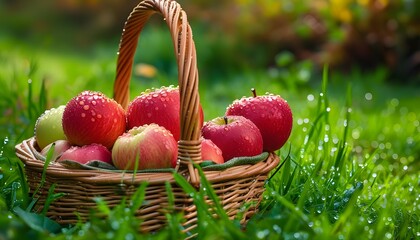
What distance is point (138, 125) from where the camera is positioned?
2.07 meters

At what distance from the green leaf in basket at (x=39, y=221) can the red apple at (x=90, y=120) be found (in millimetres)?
265

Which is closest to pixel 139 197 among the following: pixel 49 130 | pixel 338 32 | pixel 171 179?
pixel 171 179

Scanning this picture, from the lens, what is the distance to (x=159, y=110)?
2.03 m

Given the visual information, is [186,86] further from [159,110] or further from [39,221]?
[39,221]

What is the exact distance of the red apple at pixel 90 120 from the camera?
6.46 ft

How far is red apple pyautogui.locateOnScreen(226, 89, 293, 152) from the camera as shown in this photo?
2.15 m

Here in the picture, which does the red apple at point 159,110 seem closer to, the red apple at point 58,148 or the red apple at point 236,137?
the red apple at point 236,137

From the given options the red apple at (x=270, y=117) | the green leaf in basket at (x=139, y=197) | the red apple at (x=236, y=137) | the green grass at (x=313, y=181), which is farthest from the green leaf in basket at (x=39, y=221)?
the red apple at (x=270, y=117)

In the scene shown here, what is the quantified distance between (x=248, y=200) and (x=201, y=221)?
10.6 inches

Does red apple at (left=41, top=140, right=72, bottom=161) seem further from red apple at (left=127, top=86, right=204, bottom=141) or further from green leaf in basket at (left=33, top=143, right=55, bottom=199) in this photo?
red apple at (left=127, top=86, right=204, bottom=141)

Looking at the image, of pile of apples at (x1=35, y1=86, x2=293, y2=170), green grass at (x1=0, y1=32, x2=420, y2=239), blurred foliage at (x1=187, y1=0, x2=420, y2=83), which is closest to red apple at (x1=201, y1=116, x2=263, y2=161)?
pile of apples at (x1=35, y1=86, x2=293, y2=170)

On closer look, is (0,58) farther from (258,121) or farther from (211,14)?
(258,121)

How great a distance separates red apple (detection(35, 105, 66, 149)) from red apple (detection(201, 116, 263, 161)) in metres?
0.47

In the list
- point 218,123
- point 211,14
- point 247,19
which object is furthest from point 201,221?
point 211,14
